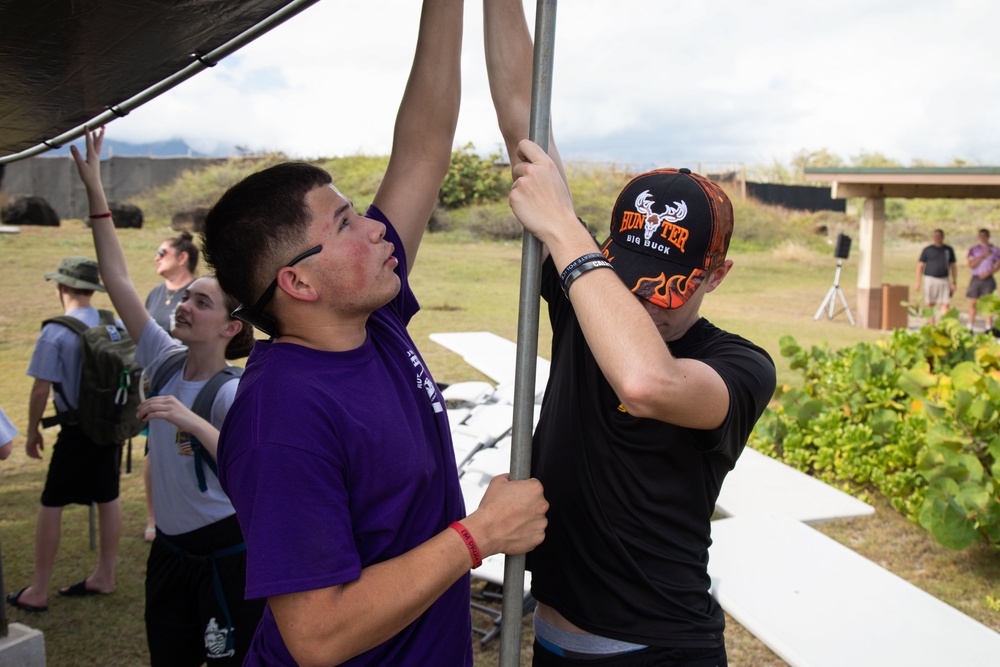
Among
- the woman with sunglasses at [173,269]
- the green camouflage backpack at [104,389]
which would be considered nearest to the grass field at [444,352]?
the woman with sunglasses at [173,269]

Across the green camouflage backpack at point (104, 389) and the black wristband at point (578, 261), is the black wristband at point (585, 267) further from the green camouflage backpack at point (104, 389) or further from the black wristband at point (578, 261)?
the green camouflage backpack at point (104, 389)

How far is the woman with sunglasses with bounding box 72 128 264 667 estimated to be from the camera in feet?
9.91

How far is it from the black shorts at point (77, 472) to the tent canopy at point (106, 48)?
2.31 meters

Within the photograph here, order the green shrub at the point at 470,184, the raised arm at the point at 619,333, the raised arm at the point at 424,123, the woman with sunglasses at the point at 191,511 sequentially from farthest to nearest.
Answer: the green shrub at the point at 470,184
the woman with sunglasses at the point at 191,511
the raised arm at the point at 424,123
the raised arm at the point at 619,333

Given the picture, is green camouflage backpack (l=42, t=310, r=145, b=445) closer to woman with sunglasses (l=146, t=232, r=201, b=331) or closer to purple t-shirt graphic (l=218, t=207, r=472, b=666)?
woman with sunglasses (l=146, t=232, r=201, b=331)

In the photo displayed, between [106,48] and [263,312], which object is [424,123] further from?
[106,48]

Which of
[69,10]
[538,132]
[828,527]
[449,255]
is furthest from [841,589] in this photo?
[449,255]

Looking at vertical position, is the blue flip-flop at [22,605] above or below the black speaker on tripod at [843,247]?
below

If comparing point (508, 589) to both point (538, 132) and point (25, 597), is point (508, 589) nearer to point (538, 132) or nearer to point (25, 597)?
point (538, 132)

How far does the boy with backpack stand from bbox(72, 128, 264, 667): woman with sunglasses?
1.68 m

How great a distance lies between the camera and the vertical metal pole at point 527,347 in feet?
5.34

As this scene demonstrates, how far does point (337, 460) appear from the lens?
58.4 inches

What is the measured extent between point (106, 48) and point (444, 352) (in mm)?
9796

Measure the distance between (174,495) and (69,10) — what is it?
194 centimetres
